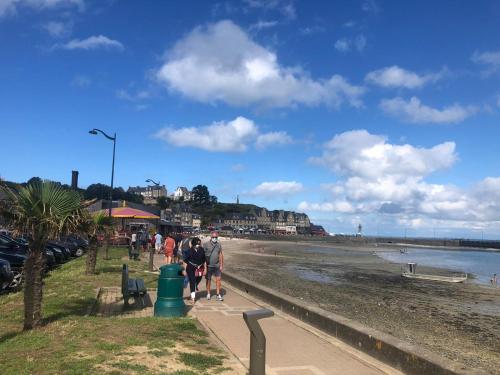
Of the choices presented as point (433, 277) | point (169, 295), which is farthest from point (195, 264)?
point (433, 277)

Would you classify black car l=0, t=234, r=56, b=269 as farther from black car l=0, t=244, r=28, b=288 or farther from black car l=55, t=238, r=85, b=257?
black car l=55, t=238, r=85, b=257

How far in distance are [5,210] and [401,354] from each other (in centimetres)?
631

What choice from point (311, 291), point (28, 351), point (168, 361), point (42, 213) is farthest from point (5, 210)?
point (311, 291)

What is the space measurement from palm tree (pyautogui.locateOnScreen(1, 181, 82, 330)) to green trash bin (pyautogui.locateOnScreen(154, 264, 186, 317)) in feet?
7.27

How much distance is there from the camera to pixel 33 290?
7926 mm

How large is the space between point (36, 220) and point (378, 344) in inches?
219

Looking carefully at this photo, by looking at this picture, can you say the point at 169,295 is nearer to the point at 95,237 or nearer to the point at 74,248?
the point at 95,237

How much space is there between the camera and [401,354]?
6508 mm

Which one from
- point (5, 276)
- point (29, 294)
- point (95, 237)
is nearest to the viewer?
point (29, 294)

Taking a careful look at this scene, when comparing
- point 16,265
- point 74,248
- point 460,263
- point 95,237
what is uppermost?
point 95,237

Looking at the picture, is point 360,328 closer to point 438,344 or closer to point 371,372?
point 371,372

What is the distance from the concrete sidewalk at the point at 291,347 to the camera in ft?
21.0

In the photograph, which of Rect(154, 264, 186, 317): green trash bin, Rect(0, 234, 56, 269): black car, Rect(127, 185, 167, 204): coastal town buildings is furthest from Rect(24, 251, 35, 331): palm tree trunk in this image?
Rect(127, 185, 167, 204): coastal town buildings

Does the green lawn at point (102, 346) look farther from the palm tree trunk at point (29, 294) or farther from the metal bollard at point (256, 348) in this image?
the metal bollard at point (256, 348)
